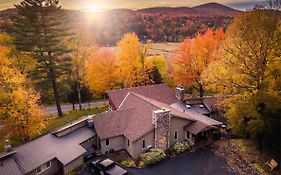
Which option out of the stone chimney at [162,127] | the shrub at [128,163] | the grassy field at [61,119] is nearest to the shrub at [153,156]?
the stone chimney at [162,127]

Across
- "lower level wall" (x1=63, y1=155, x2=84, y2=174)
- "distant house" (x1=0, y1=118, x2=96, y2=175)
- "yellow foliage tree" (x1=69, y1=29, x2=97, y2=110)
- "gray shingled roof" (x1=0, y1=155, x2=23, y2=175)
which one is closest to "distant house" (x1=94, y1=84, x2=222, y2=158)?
"distant house" (x1=0, y1=118, x2=96, y2=175)

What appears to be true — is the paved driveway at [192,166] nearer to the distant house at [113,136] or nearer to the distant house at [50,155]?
the distant house at [113,136]

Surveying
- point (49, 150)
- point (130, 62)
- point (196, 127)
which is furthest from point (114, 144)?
point (130, 62)

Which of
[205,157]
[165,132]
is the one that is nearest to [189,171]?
[205,157]

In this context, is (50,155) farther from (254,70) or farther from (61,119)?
(254,70)

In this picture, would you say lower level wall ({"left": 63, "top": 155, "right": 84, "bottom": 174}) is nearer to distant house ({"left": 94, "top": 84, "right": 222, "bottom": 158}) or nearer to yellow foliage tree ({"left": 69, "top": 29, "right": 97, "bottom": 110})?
distant house ({"left": 94, "top": 84, "right": 222, "bottom": 158})

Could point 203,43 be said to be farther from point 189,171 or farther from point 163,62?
point 189,171
